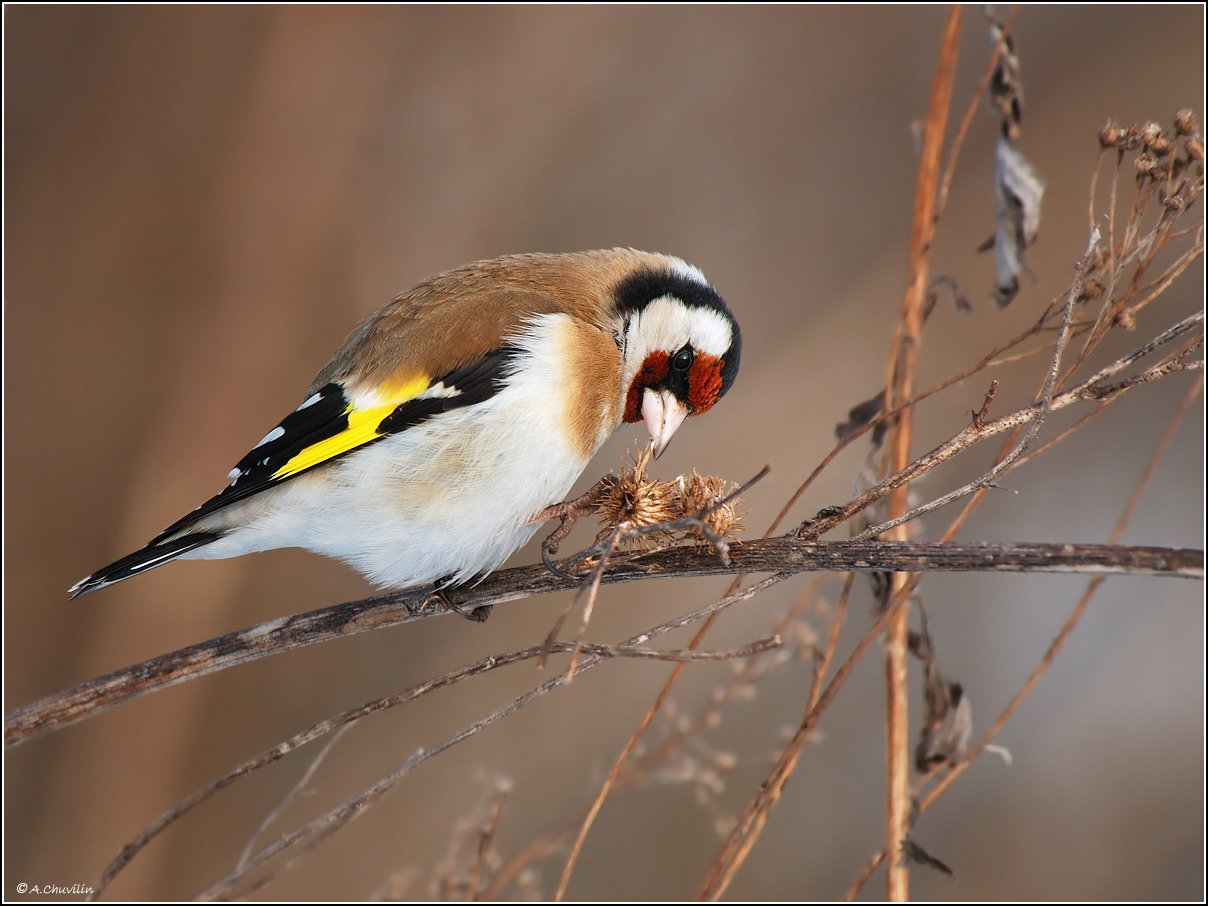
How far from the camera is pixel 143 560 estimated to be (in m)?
1.81

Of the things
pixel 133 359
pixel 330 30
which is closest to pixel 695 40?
pixel 330 30

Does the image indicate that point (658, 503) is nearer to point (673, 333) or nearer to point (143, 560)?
point (673, 333)

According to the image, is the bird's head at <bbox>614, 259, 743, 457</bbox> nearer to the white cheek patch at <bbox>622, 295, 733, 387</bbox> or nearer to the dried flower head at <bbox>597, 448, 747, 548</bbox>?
the white cheek patch at <bbox>622, 295, 733, 387</bbox>

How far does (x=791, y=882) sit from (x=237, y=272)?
3262 millimetres

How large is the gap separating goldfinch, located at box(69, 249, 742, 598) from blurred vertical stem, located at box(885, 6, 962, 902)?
25.5 inches

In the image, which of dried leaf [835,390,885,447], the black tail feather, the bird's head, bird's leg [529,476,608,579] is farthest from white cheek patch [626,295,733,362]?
the black tail feather

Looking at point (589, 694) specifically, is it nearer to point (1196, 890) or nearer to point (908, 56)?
point (1196, 890)

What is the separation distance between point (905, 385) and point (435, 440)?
989 mm

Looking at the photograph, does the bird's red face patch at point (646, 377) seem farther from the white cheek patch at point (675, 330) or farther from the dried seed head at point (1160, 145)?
the dried seed head at point (1160, 145)

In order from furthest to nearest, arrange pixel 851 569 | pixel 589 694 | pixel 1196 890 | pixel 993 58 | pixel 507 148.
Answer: pixel 507 148, pixel 589 694, pixel 1196 890, pixel 993 58, pixel 851 569

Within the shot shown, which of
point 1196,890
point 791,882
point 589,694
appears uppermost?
point 589,694

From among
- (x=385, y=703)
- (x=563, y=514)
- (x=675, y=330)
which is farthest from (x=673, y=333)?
(x=385, y=703)

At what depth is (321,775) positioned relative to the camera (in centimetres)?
360

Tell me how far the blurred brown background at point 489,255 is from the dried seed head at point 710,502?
5.89 feet
